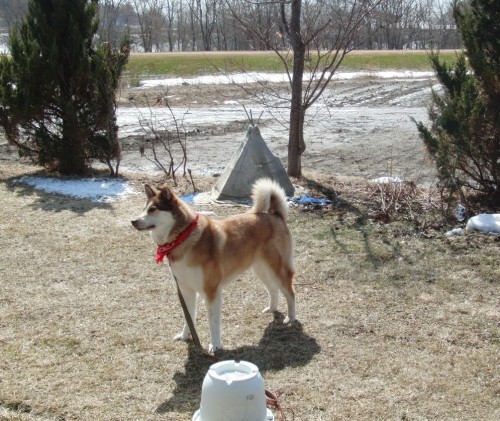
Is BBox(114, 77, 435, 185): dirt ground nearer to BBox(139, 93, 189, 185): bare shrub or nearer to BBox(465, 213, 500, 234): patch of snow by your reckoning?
BBox(139, 93, 189, 185): bare shrub

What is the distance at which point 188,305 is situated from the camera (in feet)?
15.0

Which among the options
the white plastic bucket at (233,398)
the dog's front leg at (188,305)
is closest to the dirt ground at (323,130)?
the dog's front leg at (188,305)

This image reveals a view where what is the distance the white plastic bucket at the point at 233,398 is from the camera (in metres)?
2.88

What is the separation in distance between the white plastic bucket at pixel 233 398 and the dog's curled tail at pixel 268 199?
208 cm

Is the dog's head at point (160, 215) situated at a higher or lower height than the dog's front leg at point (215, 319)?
higher

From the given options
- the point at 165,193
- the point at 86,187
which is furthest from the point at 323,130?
the point at 165,193

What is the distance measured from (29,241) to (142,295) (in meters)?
2.22

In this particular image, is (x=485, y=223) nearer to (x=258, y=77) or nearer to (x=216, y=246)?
(x=216, y=246)

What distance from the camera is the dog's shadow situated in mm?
3846

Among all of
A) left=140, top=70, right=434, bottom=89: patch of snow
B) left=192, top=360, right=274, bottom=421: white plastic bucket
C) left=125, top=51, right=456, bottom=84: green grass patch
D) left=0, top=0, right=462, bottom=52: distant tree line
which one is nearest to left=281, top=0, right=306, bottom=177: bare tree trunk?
left=0, top=0, right=462, bottom=52: distant tree line

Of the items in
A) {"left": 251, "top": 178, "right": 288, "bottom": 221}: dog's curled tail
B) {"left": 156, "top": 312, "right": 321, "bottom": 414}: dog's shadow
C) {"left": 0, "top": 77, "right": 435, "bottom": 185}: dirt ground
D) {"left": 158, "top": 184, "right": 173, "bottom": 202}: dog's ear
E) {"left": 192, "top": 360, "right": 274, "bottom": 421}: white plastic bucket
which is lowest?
{"left": 156, "top": 312, "right": 321, "bottom": 414}: dog's shadow

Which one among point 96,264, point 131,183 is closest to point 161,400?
point 96,264

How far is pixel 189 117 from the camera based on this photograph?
1922cm

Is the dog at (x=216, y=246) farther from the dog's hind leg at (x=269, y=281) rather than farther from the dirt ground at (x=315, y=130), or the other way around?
the dirt ground at (x=315, y=130)
